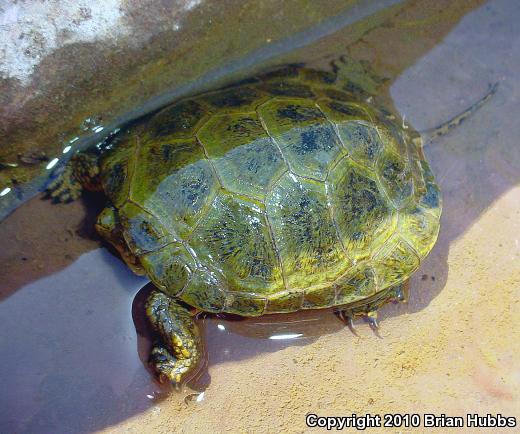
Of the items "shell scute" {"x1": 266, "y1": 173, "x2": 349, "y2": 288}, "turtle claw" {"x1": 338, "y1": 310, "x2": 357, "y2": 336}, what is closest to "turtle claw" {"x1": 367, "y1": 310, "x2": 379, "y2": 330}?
"turtle claw" {"x1": 338, "y1": 310, "x2": 357, "y2": 336}

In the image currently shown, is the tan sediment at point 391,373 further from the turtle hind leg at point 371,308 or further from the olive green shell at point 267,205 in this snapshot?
the olive green shell at point 267,205

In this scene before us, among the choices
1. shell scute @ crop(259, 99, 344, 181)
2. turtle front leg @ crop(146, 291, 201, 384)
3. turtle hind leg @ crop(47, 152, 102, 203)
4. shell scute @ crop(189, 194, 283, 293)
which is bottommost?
turtle front leg @ crop(146, 291, 201, 384)

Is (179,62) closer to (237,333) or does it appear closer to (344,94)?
(344,94)

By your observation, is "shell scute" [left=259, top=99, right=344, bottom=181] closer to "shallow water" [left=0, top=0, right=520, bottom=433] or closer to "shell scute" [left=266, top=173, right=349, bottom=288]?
"shell scute" [left=266, top=173, right=349, bottom=288]

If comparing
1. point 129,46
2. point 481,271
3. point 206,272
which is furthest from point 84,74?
point 481,271

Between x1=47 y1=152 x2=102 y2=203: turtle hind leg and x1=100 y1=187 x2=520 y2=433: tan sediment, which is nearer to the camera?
x1=100 y1=187 x2=520 y2=433: tan sediment

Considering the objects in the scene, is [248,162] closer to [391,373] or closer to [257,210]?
[257,210]

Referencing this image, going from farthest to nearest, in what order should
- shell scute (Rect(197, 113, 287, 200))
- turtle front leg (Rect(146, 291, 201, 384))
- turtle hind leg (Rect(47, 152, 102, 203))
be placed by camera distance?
1. turtle hind leg (Rect(47, 152, 102, 203))
2. turtle front leg (Rect(146, 291, 201, 384))
3. shell scute (Rect(197, 113, 287, 200))
